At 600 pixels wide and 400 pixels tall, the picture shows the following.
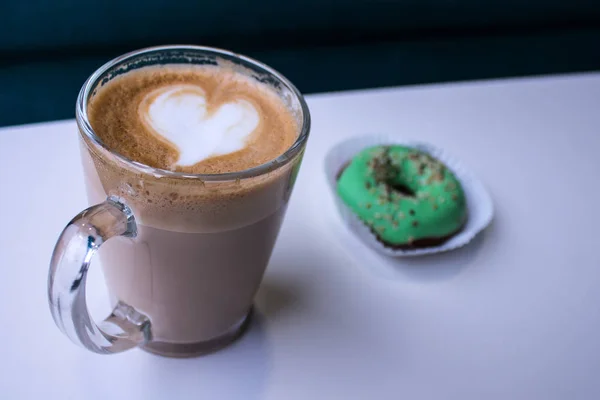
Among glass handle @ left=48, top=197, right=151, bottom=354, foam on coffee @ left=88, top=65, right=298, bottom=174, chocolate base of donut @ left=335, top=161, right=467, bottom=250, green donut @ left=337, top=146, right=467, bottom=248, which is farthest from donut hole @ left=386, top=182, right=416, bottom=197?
glass handle @ left=48, top=197, right=151, bottom=354

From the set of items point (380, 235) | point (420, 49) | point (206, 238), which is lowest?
point (420, 49)

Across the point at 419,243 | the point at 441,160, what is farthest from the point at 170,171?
the point at 441,160

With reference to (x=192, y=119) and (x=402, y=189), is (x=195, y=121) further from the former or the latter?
(x=402, y=189)

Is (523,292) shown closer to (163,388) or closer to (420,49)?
(163,388)

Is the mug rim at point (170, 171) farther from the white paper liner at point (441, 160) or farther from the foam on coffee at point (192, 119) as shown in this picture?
the white paper liner at point (441, 160)

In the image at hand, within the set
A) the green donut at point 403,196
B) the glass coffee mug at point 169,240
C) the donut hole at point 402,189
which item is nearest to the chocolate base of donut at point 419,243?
the green donut at point 403,196

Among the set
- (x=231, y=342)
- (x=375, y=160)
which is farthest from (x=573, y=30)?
(x=231, y=342)
